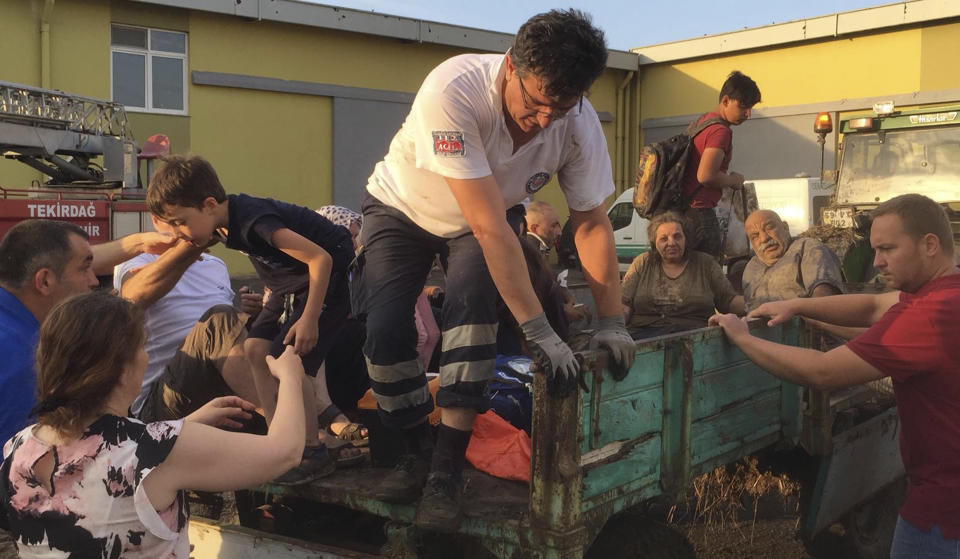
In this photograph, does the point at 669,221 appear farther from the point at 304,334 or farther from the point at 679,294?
the point at 304,334

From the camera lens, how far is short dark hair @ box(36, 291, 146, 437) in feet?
6.56

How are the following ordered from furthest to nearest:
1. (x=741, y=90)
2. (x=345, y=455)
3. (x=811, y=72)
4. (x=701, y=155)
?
(x=811, y=72) < (x=701, y=155) < (x=741, y=90) < (x=345, y=455)

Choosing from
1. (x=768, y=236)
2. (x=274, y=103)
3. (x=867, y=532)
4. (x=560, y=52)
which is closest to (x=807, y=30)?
(x=274, y=103)

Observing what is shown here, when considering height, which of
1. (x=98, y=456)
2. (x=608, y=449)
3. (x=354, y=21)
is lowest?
(x=608, y=449)

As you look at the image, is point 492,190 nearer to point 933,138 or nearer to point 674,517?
point 674,517

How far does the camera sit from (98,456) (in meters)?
2.00

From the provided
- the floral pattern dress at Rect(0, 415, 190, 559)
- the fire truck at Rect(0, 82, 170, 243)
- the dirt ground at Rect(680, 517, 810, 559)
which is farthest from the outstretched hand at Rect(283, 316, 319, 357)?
the fire truck at Rect(0, 82, 170, 243)

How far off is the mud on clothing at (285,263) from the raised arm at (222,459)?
130 centimetres

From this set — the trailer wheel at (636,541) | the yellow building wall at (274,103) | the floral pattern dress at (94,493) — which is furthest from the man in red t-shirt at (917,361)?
the yellow building wall at (274,103)

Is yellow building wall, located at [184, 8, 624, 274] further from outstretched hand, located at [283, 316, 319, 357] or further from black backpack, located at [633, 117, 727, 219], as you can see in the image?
outstretched hand, located at [283, 316, 319, 357]

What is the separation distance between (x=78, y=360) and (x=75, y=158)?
510 inches

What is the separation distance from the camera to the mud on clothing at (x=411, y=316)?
109 inches

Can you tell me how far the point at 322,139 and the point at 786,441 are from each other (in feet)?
53.3

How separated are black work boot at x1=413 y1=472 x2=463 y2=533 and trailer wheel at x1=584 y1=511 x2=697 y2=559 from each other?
476 mm
